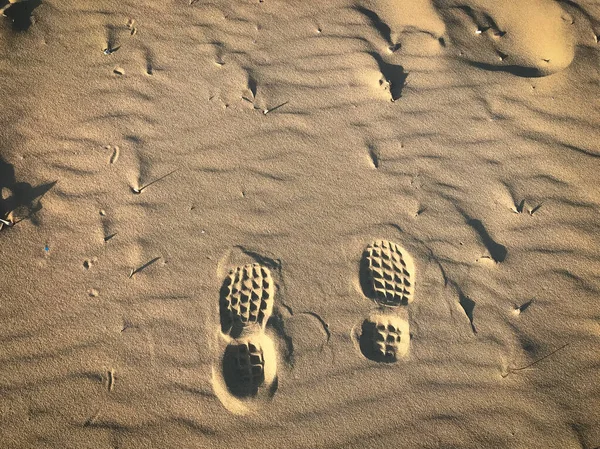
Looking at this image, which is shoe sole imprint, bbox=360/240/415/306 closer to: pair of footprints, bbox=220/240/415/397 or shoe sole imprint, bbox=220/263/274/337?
pair of footprints, bbox=220/240/415/397

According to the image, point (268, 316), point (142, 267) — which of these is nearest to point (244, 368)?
point (268, 316)

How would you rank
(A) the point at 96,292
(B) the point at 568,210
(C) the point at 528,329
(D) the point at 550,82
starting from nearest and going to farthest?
(A) the point at 96,292 → (C) the point at 528,329 → (B) the point at 568,210 → (D) the point at 550,82

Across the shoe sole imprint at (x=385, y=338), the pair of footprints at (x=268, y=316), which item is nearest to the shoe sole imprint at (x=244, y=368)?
the pair of footprints at (x=268, y=316)

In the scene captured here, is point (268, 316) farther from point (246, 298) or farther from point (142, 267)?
point (142, 267)

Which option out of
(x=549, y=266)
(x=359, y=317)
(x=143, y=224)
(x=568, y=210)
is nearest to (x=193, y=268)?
(x=143, y=224)

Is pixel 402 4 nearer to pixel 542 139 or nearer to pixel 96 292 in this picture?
pixel 542 139

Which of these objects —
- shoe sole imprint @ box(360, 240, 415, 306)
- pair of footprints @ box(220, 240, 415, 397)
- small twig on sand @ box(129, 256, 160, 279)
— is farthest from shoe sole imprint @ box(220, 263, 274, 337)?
shoe sole imprint @ box(360, 240, 415, 306)

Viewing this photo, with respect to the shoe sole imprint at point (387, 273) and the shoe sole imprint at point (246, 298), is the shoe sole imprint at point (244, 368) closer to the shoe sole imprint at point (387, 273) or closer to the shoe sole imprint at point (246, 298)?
the shoe sole imprint at point (246, 298)
